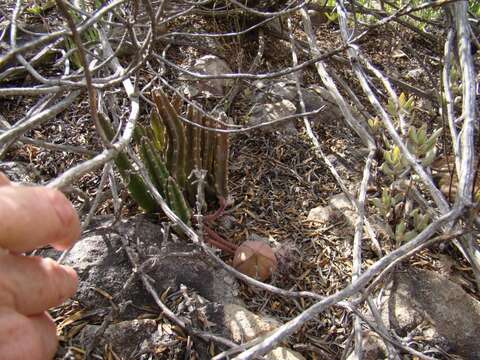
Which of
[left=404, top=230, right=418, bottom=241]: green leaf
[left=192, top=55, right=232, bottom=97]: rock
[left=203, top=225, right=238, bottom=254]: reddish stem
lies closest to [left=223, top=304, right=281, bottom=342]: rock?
[left=203, top=225, right=238, bottom=254]: reddish stem

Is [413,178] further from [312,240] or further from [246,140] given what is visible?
[246,140]

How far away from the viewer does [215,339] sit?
147 centimetres

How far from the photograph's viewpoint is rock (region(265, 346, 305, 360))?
5.04 feet

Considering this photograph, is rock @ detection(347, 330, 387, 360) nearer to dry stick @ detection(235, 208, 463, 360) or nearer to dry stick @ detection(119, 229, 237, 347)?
dry stick @ detection(119, 229, 237, 347)

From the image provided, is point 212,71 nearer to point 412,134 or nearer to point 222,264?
point 412,134

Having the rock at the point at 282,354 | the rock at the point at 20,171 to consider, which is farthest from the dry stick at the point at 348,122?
the rock at the point at 20,171

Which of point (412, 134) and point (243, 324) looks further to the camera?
point (412, 134)

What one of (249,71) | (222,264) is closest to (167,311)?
(222,264)

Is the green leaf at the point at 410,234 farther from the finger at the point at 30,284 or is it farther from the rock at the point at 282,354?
the finger at the point at 30,284

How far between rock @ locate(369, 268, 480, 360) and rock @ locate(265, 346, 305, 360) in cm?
43

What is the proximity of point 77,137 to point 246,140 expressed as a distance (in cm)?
92

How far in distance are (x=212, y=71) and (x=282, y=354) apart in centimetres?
187

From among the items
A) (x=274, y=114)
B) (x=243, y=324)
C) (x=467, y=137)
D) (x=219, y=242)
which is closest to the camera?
(x=467, y=137)

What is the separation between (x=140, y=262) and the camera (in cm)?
175
